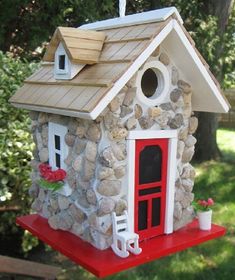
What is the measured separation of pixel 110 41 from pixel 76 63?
8.9 inches

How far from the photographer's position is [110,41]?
2252mm

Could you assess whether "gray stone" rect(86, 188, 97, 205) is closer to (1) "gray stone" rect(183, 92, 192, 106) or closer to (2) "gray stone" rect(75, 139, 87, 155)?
(2) "gray stone" rect(75, 139, 87, 155)

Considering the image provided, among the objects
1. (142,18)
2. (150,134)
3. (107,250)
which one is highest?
(142,18)

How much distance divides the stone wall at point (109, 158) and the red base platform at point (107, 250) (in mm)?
52

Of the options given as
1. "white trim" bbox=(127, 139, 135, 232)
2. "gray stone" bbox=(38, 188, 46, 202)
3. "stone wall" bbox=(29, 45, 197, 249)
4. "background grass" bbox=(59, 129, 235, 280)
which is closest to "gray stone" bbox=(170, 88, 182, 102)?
"stone wall" bbox=(29, 45, 197, 249)

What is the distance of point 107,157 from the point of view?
6.86ft

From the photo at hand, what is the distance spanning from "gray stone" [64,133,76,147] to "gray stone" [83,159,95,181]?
0.18 metres

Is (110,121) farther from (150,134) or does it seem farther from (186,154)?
(186,154)

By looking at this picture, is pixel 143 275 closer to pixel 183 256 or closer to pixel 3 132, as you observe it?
pixel 183 256

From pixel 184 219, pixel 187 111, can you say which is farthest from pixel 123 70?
pixel 184 219

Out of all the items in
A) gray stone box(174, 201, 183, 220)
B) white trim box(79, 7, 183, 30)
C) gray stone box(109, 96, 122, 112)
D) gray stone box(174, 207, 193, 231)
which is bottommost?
gray stone box(174, 207, 193, 231)

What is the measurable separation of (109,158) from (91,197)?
0.24m

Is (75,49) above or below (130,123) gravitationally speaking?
above

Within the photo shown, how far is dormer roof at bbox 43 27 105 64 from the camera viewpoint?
2.14 meters
